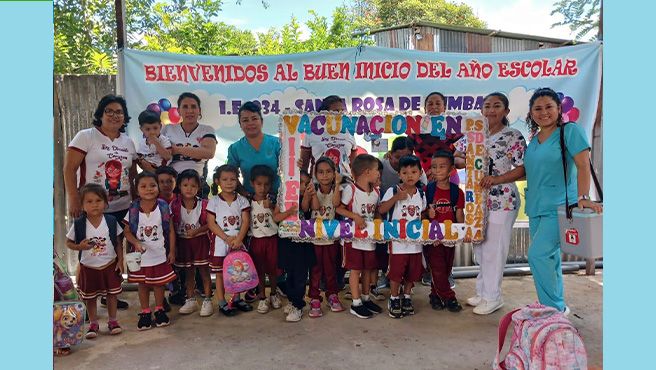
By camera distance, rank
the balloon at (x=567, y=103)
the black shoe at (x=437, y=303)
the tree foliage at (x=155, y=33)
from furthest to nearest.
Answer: the tree foliage at (x=155, y=33)
the balloon at (x=567, y=103)
the black shoe at (x=437, y=303)

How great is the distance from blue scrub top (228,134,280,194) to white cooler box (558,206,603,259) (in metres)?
2.21

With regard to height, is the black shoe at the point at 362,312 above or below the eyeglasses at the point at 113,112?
below

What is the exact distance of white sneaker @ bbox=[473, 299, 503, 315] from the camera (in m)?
4.03

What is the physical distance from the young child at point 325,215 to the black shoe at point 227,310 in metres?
0.63

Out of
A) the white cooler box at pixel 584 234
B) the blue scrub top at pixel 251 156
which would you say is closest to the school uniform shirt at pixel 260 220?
the blue scrub top at pixel 251 156

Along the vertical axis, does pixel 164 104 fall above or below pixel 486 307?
above

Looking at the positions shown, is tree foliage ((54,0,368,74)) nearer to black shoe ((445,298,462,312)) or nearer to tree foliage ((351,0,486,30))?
black shoe ((445,298,462,312))

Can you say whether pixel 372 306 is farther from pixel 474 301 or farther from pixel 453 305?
pixel 474 301

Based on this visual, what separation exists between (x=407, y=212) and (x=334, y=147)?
0.98 metres

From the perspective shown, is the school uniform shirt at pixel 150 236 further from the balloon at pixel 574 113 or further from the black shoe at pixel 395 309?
the balloon at pixel 574 113

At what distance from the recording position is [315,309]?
3.97 metres

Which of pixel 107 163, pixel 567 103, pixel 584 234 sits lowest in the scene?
pixel 584 234

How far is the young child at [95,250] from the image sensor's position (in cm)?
355

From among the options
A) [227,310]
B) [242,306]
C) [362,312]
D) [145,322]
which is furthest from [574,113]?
[145,322]
